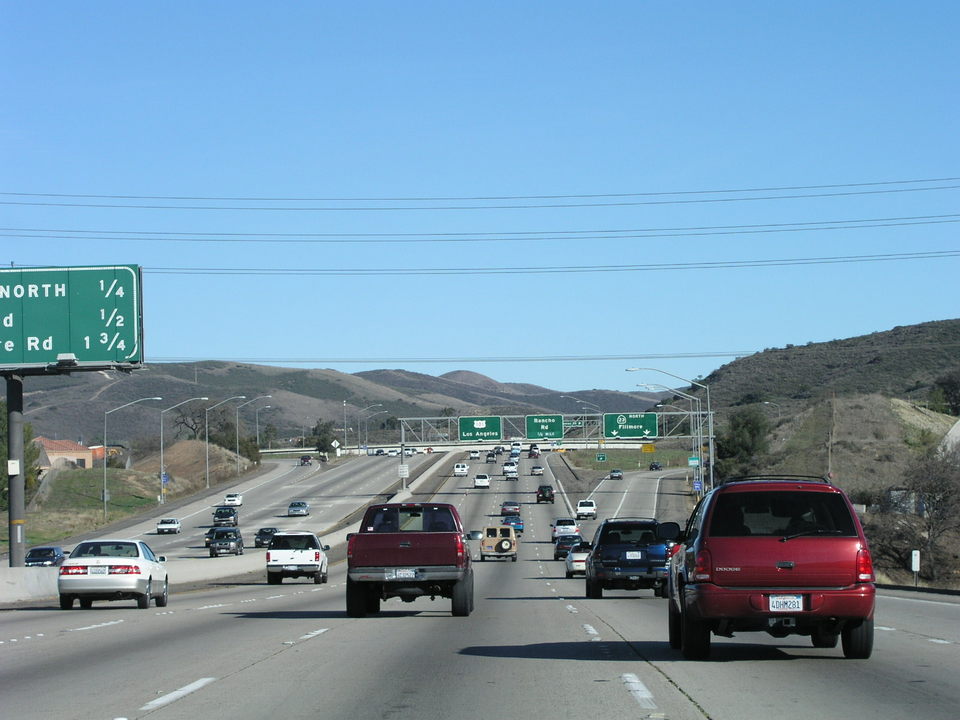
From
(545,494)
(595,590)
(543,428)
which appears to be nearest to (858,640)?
(595,590)

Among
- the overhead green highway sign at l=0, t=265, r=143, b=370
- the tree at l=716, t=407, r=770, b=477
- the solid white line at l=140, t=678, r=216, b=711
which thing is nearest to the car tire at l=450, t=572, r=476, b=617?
the solid white line at l=140, t=678, r=216, b=711

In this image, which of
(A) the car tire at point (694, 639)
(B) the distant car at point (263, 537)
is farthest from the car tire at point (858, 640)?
(B) the distant car at point (263, 537)

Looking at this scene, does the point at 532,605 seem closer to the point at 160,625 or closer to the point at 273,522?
the point at 160,625

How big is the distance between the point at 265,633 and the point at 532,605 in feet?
29.6

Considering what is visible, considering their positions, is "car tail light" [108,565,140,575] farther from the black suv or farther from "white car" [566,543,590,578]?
"white car" [566,543,590,578]

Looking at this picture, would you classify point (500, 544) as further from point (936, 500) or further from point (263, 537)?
point (936, 500)

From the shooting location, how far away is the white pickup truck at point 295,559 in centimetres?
4419

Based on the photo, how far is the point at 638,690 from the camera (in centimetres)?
1214

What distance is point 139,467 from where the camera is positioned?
481 feet

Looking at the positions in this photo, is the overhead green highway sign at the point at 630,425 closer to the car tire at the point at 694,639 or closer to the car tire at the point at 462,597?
the car tire at the point at 462,597

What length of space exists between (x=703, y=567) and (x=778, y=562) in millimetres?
761

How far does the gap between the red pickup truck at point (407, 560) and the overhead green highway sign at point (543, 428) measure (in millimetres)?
78714

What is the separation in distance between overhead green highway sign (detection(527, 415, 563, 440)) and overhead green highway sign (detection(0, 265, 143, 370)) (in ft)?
217

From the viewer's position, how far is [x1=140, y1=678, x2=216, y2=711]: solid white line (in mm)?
11578
